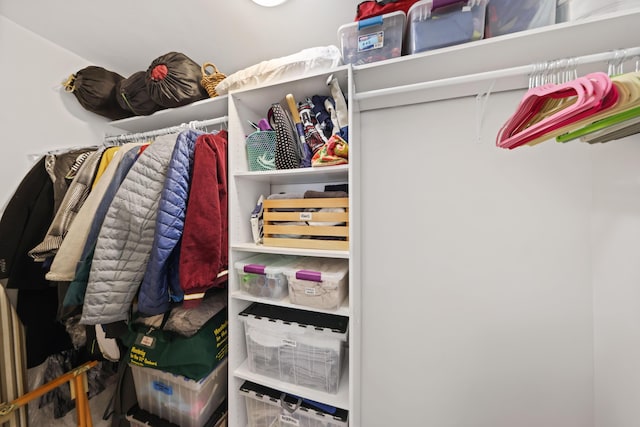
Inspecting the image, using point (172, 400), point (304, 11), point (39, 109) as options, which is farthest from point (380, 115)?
point (39, 109)

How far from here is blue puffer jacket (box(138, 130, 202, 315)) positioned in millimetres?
737

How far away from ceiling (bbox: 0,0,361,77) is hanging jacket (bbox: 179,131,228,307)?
0.68 m

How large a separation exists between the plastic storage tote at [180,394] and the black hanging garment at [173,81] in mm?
1327

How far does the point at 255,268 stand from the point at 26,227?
1064mm

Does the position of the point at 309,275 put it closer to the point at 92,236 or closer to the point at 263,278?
the point at 263,278

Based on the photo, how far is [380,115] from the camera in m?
1.07

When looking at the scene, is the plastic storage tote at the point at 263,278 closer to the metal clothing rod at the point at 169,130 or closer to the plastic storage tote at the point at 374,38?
the metal clothing rod at the point at 169,130

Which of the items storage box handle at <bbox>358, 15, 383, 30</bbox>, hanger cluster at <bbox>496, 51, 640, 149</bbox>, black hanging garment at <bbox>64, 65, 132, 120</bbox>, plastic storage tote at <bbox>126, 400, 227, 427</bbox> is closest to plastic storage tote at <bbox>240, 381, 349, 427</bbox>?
plastic storage tote at <bbox>126, 400, 227, 427</bbox>

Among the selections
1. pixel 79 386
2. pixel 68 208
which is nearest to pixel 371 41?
pixel 68 208

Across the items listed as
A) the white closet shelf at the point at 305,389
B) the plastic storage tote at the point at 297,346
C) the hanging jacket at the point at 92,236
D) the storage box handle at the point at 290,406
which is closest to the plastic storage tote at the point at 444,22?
the plastic storage tote at the point at 297,346

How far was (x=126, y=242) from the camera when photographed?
78cm

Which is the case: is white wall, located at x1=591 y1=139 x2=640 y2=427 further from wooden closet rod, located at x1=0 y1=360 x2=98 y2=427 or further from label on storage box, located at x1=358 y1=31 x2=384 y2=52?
wooden closet rod, located at x1=0 y1=360 x2=98 y2=427

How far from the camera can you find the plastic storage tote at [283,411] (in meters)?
0.82

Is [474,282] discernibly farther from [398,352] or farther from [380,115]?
[380,115]
